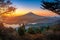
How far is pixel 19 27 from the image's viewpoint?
4066 mm

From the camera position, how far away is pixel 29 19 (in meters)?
4.16

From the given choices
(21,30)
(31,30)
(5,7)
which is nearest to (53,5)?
(31,30)

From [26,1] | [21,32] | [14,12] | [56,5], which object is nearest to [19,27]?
[21,32]

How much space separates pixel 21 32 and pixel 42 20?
68cm

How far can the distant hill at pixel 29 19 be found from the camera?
411 cm

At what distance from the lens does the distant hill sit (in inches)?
162

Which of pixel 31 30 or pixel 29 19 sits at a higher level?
pixel 29 19

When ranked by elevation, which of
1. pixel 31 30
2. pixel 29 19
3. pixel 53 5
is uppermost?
pixel 53 5

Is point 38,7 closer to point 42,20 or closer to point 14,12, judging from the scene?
point 42,20

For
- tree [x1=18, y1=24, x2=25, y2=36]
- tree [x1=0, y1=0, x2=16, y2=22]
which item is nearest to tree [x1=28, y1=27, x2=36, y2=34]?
tree [x1=18, y1=24, x2=25, y2=36]

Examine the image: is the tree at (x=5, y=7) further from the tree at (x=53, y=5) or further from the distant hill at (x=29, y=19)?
the tree at (x=53, y=5)

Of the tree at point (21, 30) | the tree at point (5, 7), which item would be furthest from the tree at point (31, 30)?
the tree at point (5, 7)

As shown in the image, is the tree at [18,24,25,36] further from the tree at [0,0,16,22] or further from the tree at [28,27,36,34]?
the tree at [0,0,16,22]

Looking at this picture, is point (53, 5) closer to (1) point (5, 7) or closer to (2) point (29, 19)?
(2) point (29, 19)
